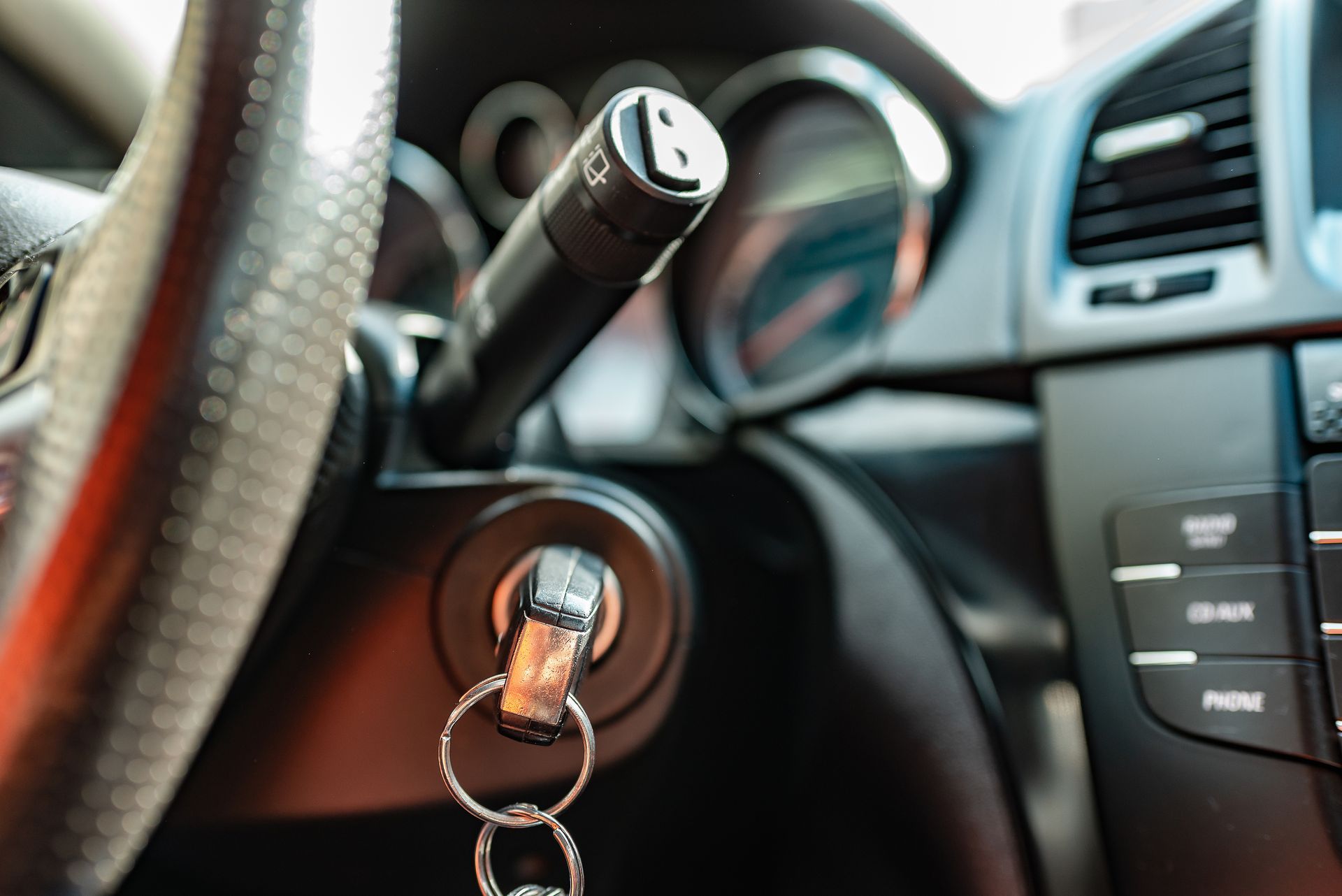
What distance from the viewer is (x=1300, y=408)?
1.78 ft

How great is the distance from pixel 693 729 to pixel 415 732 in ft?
0.58

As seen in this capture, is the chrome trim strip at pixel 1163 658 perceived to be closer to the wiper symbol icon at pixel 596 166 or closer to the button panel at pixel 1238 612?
the button panel at pixel 1238 612

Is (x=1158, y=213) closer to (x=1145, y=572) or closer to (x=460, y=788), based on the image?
(x=1145, y=572)

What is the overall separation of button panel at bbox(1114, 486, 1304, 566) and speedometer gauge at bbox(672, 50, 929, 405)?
0.24m

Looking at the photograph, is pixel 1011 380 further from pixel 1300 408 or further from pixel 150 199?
pixel 150 199

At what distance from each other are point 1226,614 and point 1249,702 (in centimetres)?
5

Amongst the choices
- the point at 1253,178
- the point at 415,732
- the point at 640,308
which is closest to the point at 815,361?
the point at 640,308

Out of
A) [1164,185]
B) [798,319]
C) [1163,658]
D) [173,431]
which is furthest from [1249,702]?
[173,431]

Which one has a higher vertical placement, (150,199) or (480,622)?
(150,199)

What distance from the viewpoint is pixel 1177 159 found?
0.64 m

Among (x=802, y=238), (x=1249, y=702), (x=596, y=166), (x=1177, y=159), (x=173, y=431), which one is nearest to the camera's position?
(x=173, y=431)

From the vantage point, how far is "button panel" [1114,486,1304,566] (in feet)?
1.76

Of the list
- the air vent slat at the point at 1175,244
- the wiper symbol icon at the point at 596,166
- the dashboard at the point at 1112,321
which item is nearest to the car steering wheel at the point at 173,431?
the wiper symbol icon at the point at 596,166

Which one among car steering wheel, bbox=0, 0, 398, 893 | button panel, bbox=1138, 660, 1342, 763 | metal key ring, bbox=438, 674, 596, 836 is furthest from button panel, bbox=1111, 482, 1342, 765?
car steering wheel, bbox=0, 0, 398, 893
